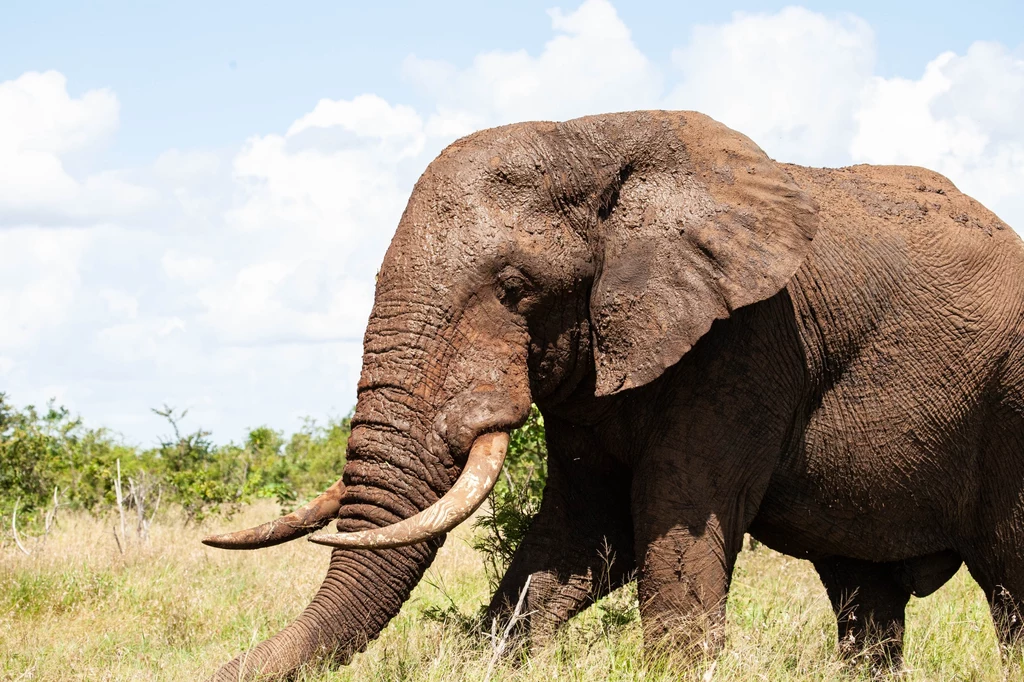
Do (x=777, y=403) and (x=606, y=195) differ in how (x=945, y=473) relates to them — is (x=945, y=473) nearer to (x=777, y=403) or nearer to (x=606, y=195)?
(x=777, y=403)

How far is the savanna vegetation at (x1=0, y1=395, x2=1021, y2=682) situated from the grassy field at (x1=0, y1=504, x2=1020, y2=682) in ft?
0.05

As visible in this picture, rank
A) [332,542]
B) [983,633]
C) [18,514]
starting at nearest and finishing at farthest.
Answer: [332,542] < [983,633] < [18,514]

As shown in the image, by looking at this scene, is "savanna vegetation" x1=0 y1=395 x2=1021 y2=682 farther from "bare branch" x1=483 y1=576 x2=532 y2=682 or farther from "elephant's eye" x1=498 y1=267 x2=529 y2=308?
"elephant's eye" x1=498 y1=267 x2=529 y2=308

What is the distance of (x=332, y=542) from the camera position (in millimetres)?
4938

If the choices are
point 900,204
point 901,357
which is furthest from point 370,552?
point 900,204

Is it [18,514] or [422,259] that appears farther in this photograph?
[18,514]

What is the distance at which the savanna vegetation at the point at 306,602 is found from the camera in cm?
601

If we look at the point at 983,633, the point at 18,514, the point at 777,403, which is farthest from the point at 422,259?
the point at 18,514

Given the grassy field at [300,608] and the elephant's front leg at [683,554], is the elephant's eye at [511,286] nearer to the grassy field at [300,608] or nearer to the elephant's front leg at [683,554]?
the elephant's front leg at [683,554]

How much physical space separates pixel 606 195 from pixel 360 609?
7.07 ft

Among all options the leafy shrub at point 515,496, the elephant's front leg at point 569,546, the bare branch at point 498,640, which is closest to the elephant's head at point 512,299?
the bare branch at point 498,640

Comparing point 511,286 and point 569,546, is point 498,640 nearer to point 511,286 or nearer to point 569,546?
point 569,546

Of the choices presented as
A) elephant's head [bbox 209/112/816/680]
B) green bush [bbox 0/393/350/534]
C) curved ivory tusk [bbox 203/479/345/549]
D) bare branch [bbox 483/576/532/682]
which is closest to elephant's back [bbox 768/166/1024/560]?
elephant's head [bbox 209/112/816/680]

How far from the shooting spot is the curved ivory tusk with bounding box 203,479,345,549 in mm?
5430
